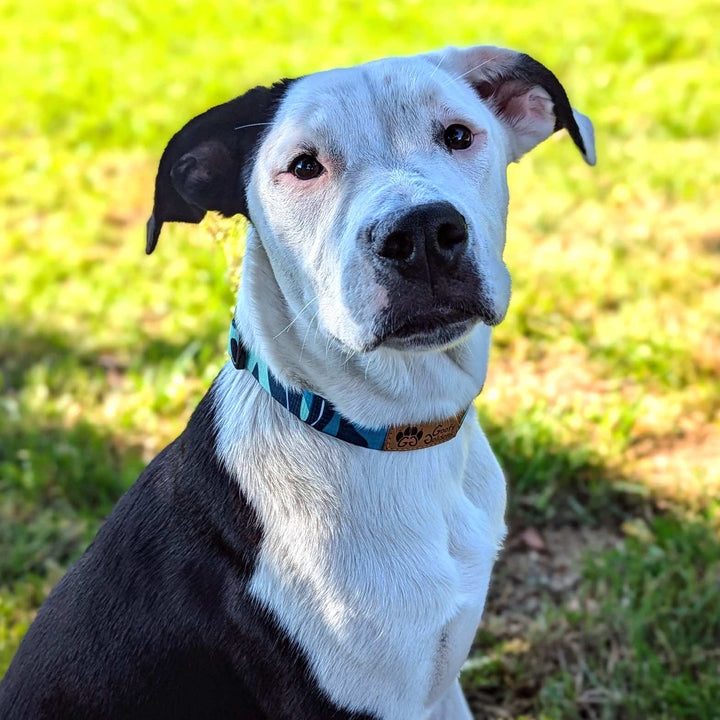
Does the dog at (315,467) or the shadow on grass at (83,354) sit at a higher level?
the dog at (315,467)

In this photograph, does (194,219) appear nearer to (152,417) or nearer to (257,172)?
(257,172)

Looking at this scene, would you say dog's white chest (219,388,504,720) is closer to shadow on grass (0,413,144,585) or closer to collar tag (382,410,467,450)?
collar tag (382,410,467,450)

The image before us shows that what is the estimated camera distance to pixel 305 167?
235cm

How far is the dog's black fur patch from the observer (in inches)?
91.4

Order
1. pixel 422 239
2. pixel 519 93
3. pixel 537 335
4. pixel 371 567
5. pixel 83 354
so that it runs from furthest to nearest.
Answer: pixel 83 354 < pixel 537 335 < pixel 519 93 < pixel 371 567 < pixel 422 239

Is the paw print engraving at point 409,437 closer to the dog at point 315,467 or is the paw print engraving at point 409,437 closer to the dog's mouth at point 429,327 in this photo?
the dog at point 315,467

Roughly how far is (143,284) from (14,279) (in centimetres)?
87

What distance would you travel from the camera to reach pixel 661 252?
5.53m

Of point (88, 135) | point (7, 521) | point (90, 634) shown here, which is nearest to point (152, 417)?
point (7, 521)

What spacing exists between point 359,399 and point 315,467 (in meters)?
0.20

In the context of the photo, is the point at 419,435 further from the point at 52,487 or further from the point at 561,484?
the point at 52,487

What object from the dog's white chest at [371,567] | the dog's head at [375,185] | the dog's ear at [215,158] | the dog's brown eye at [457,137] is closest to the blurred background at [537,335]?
the dog's ear at [215,158]

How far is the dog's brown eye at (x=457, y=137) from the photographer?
2367mm

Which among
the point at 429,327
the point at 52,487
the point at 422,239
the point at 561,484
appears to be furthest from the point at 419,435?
the point at 52,487
